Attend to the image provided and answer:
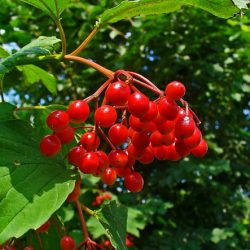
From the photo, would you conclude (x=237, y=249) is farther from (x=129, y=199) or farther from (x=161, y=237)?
(x=129, y=199)

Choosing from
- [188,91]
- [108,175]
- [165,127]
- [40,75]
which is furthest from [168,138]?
[188,91]

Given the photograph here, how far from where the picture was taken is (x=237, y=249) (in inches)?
124

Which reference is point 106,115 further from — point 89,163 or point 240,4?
point 240,4

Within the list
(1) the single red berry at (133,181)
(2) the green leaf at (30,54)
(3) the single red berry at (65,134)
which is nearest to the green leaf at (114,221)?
(1) the single red berry at (133,181)

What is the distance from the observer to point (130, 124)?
850mm

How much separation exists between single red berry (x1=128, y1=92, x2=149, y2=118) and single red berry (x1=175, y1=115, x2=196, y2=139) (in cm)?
7

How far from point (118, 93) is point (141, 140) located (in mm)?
100

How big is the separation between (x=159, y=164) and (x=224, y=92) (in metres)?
0.66

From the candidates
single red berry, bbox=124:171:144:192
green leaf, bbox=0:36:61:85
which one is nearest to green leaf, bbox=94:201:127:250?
single red berry, bbox=124:171:144:192

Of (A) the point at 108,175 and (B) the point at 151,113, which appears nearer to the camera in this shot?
(B) the point at 151,113

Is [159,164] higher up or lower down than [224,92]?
lower down

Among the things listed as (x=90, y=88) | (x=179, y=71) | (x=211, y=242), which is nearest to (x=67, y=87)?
(x=90, y=88)

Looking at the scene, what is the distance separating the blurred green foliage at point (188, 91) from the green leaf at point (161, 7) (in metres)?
1.72

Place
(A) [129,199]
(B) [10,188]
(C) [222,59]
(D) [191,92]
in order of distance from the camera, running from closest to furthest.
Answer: (B) [10,188]
(A) [129,199]
(C) [222,59]
(D) [191,92]
